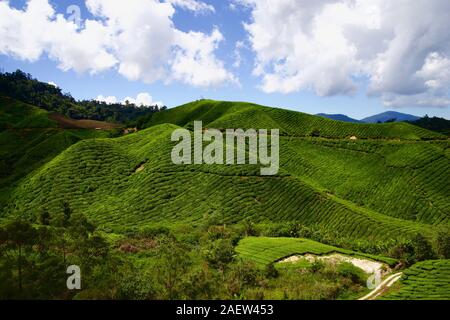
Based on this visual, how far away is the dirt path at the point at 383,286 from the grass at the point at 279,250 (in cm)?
475

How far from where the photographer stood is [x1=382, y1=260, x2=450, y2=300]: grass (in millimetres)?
31062

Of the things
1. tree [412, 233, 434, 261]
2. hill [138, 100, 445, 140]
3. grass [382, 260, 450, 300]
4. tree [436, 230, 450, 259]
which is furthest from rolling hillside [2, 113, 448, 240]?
hill [138, 100, 445, 140]

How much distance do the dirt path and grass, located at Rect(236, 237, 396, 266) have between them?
4.75 metres

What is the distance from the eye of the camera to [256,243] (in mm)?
48969

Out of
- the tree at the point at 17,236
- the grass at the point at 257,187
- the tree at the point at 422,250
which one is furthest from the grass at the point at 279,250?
the tree at the point at 17,236

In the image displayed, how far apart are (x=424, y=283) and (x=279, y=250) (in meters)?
16.0

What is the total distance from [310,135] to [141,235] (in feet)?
261

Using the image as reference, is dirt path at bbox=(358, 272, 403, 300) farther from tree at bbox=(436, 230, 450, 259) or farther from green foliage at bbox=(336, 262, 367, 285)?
tree at bbox=(436, 230, 450, 259)

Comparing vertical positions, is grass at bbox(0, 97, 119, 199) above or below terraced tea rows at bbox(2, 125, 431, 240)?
above

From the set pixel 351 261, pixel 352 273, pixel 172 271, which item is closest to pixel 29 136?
pixel 172 271

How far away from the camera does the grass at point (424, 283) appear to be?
31.1 m

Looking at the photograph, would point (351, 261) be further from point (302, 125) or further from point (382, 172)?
point (302, 125)

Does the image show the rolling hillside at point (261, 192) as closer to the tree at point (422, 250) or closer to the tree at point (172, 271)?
the tree at point (422, 250)
